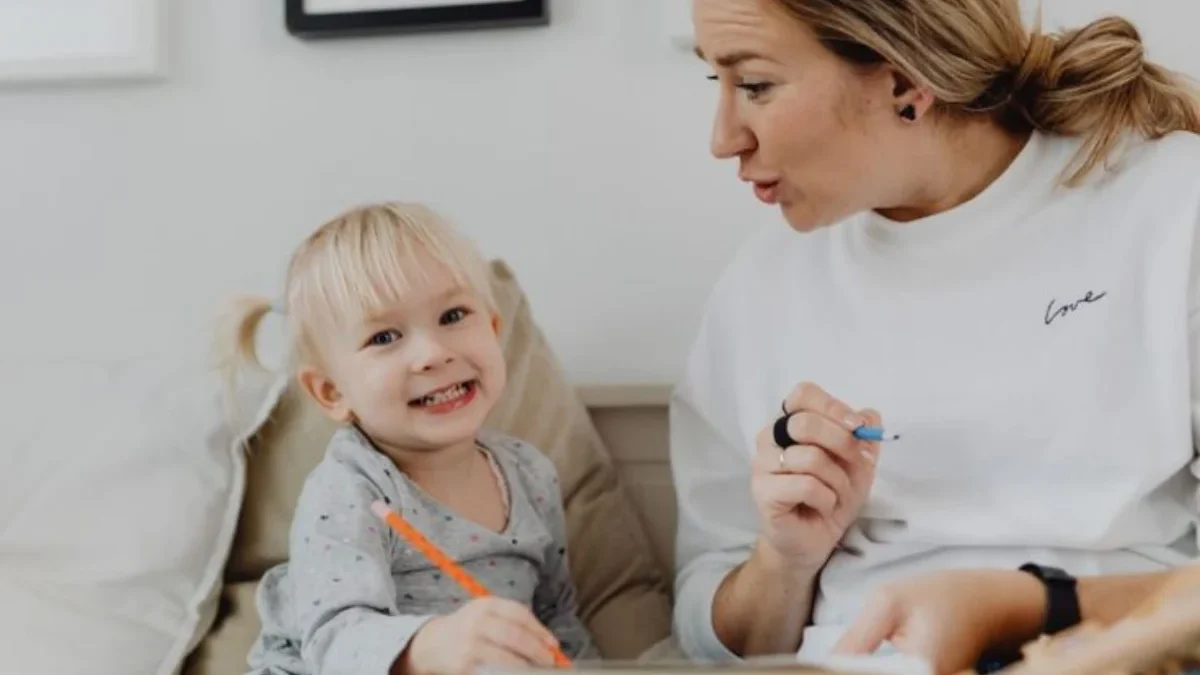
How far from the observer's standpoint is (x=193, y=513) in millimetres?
1303

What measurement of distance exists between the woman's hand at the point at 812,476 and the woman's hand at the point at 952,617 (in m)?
0.13

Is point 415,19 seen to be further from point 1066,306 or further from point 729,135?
point 1066,306

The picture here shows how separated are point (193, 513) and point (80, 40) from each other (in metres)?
0.68

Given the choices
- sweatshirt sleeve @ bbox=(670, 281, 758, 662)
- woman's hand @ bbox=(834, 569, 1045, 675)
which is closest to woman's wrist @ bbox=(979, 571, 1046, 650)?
woman's hand @ bbox=(834, 569, 1045, 675)

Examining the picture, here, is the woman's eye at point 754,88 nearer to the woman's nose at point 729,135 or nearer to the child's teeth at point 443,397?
the woman's nose at point 729,135

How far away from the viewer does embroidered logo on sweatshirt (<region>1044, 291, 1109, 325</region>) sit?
42.3 inches

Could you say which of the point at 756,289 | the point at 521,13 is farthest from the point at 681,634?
the point at 521,13

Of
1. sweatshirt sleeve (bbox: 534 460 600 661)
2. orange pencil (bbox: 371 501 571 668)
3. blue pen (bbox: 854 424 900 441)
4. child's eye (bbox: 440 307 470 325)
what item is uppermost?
child's eye (bbox: 440 307 470 325)

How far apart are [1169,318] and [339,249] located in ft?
2.22

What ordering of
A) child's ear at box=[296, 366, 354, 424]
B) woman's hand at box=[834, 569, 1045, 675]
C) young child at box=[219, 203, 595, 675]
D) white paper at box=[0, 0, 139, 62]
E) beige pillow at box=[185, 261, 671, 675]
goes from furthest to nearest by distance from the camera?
1. white paper at box=[0, 0, 139, 62]
2. beige pillow at box=[185, 261, 671, 675]
3. child's ear at box=[296, 366, 354, 424]
4. young child at box=[219, 203, 595, 675]
5. woman's hand at box=[834, 569, 1045, 675]

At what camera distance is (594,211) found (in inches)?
61.5

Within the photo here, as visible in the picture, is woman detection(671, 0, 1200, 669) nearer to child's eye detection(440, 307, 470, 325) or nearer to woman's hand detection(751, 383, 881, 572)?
woman's hand detection(751, 383, 881, 572)

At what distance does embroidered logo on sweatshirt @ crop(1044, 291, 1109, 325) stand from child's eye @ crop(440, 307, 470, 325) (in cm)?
49

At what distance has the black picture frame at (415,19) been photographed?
1.53 metres
